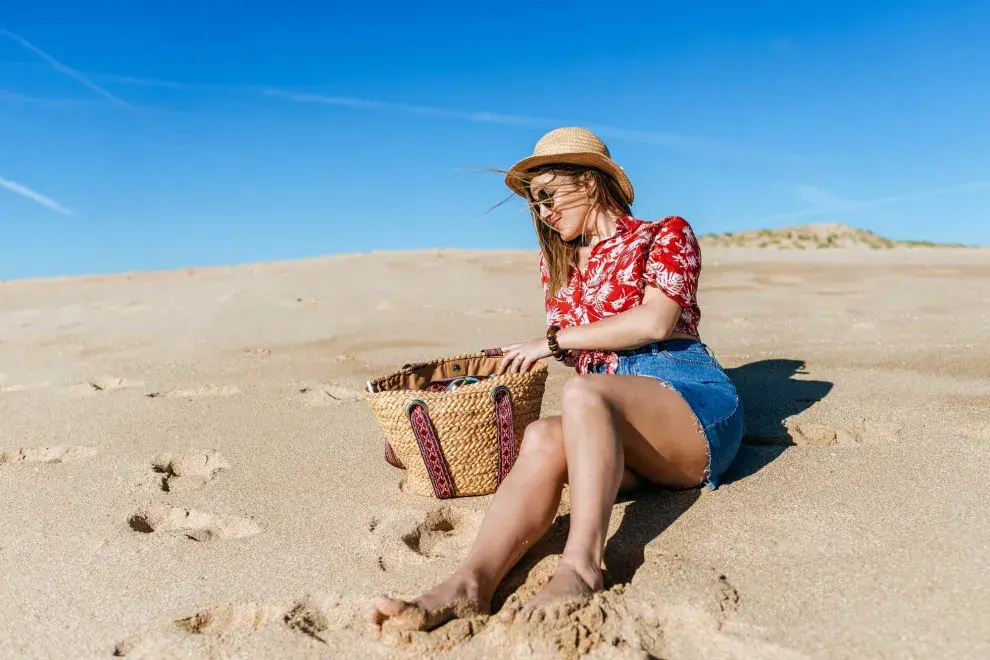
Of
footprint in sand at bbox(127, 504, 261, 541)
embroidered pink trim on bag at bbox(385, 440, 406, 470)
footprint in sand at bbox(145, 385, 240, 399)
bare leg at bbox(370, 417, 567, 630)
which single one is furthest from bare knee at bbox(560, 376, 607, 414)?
footprint in sand at bbox(145, 385, 240, 399)

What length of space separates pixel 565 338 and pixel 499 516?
33.5 inches

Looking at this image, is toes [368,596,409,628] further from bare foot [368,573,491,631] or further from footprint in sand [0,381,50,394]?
footprint in sand [0,381,50,394]

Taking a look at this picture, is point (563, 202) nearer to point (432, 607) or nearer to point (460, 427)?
point (460, 427)

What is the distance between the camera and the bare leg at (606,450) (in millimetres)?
2266

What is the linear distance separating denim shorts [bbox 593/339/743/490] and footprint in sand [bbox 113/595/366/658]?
4.12ft

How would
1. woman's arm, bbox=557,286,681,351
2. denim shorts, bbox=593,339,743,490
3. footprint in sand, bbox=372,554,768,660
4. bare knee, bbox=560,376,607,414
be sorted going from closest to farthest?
footprint in sand, bbox=372,554,768,660
bare knee, bbox=560,376,607,414
denim shorts, bbox=593,339,743,490
woman's arm, bbox=557,286,681,351

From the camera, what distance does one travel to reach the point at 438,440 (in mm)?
2941

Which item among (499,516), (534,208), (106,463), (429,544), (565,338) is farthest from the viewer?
(106,463)

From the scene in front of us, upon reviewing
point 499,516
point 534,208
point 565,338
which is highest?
point 534,208

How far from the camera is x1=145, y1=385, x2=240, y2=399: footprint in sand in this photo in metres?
5.10

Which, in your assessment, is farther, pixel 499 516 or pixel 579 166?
pixel 579 166

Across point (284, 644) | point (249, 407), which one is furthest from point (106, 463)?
point (284, 644)

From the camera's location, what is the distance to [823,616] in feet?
6.81

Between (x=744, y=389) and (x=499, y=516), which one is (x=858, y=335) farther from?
(x=499, y=516)
